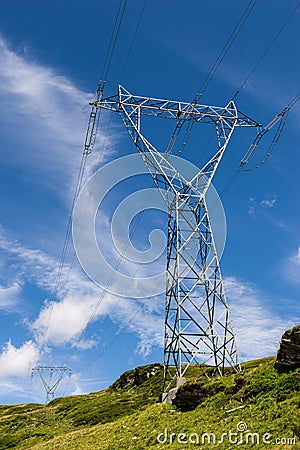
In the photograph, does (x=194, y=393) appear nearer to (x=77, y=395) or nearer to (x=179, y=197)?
(x=179, y=197)

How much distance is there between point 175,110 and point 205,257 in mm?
11380

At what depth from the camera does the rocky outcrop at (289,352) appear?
19048 mm

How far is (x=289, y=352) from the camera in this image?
63.6ft

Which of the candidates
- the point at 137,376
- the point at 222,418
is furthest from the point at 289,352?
the point at 137,376

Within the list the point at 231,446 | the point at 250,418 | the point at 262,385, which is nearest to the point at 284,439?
the point at 231,446

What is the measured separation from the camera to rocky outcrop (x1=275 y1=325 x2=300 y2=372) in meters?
19.0
